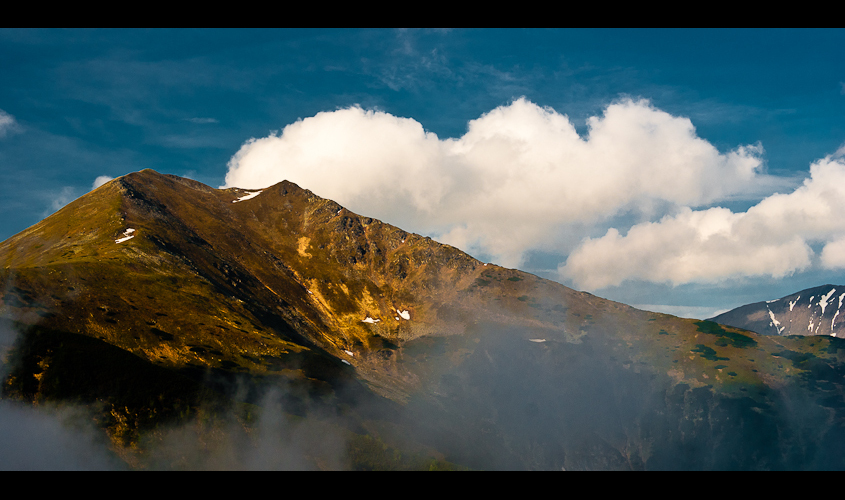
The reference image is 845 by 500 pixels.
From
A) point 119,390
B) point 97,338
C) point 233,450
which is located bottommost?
point 233,450

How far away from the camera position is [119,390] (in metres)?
167

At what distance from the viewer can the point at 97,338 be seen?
174 meters
